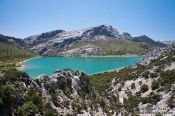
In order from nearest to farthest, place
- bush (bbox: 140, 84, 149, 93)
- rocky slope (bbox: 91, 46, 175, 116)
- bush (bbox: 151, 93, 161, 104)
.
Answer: rocky slope (bbox: 91, 46, 175, 116) < bush (bbox: 151, 93, 161, 104) < bush (bbox: 140, 84, 149, 93)

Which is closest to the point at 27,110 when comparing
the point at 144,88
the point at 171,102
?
the point at 171,102

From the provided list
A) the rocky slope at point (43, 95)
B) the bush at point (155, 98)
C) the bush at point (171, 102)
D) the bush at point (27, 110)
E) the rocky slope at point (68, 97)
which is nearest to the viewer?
the bush at point (27, 110)

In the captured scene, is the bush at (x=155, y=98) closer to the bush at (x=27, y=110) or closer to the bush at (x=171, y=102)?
the bush at (x=171, y=102)

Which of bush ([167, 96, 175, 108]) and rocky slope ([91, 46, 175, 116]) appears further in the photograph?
rocky slope ([91, 46, 175, 116])

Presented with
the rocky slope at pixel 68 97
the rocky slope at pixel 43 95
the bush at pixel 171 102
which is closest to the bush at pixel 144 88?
the rocky slope at pixel 68 97

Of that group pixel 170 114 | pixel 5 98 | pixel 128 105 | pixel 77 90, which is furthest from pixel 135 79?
pixel 5 98

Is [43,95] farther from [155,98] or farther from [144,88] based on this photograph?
[144,88]

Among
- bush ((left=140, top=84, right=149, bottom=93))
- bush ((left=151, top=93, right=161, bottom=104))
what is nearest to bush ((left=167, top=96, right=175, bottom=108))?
bush ((left=151, top=93, right=161, bottom=104))

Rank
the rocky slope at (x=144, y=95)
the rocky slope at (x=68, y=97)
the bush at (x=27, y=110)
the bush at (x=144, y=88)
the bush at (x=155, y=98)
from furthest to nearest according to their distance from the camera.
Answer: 1. the bush at (x=144, y=88)
2. the bush at (x=155, y=98)
3. the rocky slope at (x=144, y=95)
4. the rocky slope at (x=68, y=97)
5. the bush at (x=27, y=110)

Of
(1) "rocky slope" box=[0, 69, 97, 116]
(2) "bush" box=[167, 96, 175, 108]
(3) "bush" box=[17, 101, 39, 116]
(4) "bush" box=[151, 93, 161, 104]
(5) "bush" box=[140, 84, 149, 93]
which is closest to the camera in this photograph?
(3) "bush" box=[17, 101, 39, 116]

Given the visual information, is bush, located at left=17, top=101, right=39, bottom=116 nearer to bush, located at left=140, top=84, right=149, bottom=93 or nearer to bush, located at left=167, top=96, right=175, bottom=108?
bush, located at left=167, top=96, right=175, bottom=108

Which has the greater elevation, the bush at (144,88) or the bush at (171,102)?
the bush at (171,102)

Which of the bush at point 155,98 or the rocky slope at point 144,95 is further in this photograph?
the bush at point 155,98
